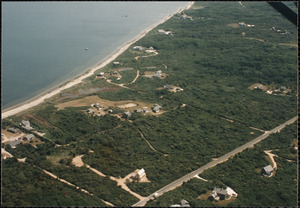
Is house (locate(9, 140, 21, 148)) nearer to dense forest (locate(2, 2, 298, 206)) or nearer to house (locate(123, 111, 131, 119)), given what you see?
dense forest (locate(2, 2, 298, 206))

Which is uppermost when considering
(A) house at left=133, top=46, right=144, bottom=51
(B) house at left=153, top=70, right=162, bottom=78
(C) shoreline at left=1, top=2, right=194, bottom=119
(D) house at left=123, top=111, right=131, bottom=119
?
(A) house at left=133, top=46, right=144, bottom=51

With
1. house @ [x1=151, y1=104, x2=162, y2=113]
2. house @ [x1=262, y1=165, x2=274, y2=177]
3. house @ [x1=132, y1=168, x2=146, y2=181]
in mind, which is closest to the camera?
house @ [x1=132, y1=168, x2=146, y2=181]

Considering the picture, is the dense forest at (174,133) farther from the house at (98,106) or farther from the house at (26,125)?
the house at (98,106)

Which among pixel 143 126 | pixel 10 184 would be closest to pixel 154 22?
pixel 143 126

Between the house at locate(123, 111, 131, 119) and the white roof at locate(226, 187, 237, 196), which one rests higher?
the house at locate(123, 111, 131, 119)

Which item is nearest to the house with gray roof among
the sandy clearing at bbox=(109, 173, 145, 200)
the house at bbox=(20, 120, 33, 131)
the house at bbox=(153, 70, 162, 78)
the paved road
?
the house at bbox=(20, 120, 33, 131)

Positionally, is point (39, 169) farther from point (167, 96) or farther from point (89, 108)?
point (167, 96)

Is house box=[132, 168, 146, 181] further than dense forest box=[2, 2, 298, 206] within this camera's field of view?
Yes
